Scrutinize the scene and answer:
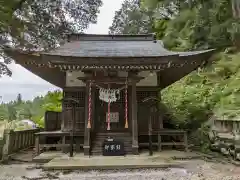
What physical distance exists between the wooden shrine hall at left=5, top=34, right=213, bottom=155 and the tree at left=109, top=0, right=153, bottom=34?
722 inches

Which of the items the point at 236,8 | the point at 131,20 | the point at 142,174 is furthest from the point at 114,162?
the point at 131,20

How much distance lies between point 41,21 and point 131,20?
14821mm

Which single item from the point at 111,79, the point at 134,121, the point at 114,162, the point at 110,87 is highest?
the point at 111,79

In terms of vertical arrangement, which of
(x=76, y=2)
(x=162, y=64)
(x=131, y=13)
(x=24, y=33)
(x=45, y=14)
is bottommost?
(x=162, y=64)

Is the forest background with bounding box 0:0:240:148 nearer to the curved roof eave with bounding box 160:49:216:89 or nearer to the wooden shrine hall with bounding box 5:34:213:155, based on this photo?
the curved roof eave with bounding box 160:49:216:89

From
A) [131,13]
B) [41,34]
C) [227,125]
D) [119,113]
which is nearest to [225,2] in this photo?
[227,125]

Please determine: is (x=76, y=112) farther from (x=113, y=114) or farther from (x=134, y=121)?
(x=134, y=121)

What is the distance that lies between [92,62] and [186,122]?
18.7 ft

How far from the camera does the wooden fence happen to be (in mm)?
7398

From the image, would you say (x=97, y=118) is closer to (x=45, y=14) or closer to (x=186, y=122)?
(x=186, y=122)

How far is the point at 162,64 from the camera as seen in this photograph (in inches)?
293

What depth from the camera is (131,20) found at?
92.4 ft

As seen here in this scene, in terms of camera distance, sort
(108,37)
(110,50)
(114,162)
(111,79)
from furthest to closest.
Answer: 1. (108,37)
2. (110,50)
3. (111,79)
4. (114,162)

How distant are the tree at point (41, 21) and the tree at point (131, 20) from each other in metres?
10.4
